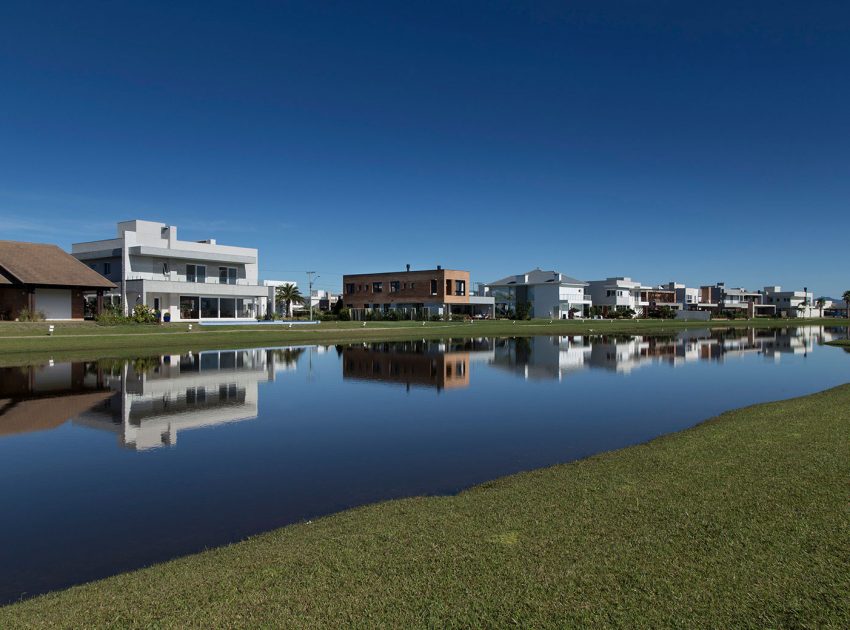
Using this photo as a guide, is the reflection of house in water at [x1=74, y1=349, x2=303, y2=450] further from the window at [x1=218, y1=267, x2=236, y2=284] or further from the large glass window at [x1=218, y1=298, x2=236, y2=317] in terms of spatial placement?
the window at [x1=218, y1=267, x2=236, y2=284]

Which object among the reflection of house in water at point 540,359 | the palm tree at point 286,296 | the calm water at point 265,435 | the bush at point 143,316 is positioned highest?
the palm tree at point 286,296

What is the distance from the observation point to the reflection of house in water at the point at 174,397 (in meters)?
13.8

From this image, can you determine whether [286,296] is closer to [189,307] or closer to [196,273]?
[196,273]

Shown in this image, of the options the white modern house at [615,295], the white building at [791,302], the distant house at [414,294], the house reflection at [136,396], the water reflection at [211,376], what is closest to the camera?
the house reflection at [136,396]

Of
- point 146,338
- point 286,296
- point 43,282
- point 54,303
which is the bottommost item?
point 146,338

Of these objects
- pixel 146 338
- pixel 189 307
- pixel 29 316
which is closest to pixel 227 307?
pixel 189 307

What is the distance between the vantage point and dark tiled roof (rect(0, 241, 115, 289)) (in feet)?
143

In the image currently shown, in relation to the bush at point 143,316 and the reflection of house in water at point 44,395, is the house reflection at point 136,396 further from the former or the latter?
the bush at point 143,316

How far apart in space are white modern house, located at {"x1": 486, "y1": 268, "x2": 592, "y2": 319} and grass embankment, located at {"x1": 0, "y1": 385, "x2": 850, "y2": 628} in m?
90.2

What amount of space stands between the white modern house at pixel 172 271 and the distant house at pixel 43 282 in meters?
5.09

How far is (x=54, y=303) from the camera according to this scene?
150 feet

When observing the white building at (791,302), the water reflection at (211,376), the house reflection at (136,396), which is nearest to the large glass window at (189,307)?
the water reflection at (211,376)

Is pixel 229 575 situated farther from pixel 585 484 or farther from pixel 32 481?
pixel 32 481

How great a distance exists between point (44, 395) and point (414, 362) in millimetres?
16354
